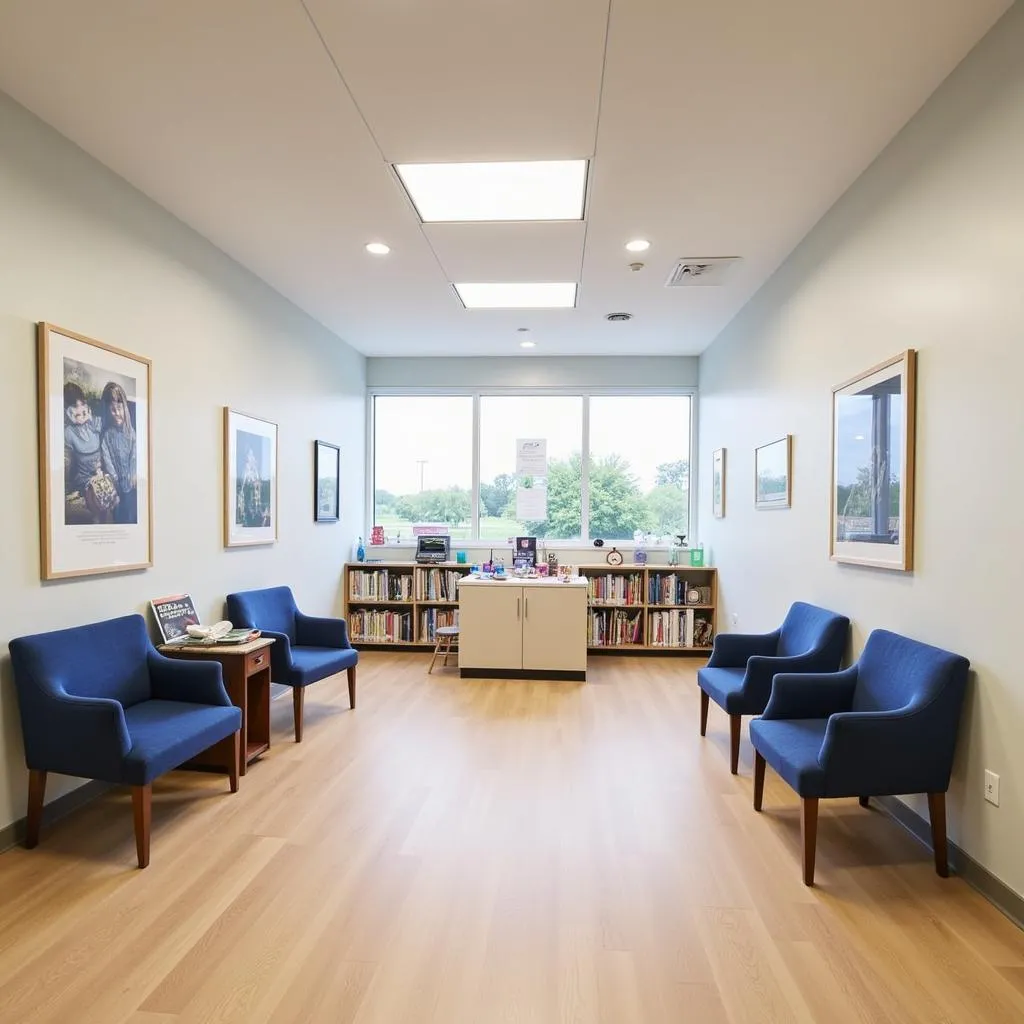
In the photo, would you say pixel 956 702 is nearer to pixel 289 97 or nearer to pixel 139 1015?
pixel 139 1015

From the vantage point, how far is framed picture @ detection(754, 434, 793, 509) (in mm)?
4020

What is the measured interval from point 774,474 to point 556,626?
2126 millimetres

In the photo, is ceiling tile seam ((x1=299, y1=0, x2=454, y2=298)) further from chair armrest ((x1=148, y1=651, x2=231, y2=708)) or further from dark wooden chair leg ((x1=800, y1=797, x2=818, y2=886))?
dark wooden chair leg ((x1=800, y1=797, x2=818, y2=886))

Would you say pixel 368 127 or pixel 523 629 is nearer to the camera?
pixel 368 127

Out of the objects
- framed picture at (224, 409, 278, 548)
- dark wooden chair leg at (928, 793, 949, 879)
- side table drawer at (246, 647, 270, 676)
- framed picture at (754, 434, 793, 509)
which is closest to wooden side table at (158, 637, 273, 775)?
side table drawer at (246, 647, 270, 676)

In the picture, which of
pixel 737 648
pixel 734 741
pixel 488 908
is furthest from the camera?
pixel 737 648

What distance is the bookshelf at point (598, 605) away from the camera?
20.3 feet

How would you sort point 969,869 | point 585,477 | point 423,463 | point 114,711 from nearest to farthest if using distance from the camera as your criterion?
point 969,869
point 114,711
point 585,477
point 423,463

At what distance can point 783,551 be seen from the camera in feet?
13.7

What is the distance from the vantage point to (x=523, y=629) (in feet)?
17.5

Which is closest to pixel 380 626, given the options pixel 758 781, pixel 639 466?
pixel 639 466

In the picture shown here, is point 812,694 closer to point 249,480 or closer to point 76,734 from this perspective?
point 76,734

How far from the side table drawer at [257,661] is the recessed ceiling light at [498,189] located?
8.54 feet

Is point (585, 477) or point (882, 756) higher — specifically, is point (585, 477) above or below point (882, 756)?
above
